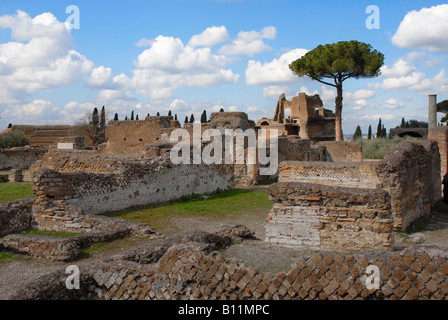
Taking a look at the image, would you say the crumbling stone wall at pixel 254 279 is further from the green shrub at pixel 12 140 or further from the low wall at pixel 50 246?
the green shrub at pixel 12 140

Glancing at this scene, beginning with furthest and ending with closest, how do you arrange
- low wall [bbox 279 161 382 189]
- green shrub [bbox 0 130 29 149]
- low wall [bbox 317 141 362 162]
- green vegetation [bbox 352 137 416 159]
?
green shrub [bbox 0 130 29 149] < green vegetation [bbox 352 137 416 159] < low wall [bbox 317 141 362 162] < low wall [bbox 279 161 382 189]

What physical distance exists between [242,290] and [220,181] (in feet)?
39.0

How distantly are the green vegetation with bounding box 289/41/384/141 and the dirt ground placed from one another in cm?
2232

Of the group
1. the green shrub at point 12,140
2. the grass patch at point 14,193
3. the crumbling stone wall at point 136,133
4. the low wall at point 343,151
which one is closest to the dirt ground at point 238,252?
the grass patch at point 14,193

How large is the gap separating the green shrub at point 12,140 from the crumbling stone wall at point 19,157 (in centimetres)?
1002

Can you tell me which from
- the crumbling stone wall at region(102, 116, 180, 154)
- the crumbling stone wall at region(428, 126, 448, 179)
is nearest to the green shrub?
the crumbling stone wall at region(102, 116, 180, 154)

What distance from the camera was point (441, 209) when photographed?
1192 cm

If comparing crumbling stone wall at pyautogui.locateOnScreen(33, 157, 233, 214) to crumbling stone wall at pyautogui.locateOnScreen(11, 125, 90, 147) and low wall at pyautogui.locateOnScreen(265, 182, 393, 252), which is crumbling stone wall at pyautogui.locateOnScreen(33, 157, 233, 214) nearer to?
low wall at pyautogui.locateOnScreen(265, 182, 393, 252)

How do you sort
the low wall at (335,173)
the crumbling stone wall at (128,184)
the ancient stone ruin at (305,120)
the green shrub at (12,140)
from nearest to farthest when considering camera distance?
the crumbling stone wall at (128,184) < the low wall at (335,173) < the green shrub at (12,140) < the ancient stone ruin at (305,120)

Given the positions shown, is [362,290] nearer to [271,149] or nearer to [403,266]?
[403,266]

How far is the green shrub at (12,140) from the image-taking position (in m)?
39.2

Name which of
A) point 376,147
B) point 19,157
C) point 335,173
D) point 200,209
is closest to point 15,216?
point 200,209

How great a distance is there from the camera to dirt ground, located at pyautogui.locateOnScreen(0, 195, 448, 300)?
16.6ft

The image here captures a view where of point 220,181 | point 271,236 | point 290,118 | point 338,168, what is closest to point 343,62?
point 290,118
